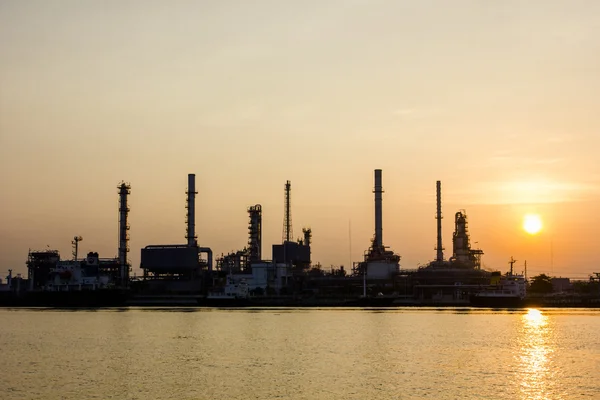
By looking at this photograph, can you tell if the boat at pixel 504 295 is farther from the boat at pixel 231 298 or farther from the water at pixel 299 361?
the water at pixel 299 361

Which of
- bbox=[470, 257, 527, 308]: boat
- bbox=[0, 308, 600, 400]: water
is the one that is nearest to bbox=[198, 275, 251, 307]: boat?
bbox=[470, 257, 527, 308]: boat

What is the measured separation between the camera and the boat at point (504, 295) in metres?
196

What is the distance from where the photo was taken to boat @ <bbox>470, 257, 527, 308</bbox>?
641 feet

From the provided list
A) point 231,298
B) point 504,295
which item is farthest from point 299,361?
point 504,295

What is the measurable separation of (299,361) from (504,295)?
133m

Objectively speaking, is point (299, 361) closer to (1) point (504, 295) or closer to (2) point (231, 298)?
(2) point (231, 298)

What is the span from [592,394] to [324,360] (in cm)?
2481

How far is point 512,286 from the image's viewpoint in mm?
197500

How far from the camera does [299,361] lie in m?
71.5

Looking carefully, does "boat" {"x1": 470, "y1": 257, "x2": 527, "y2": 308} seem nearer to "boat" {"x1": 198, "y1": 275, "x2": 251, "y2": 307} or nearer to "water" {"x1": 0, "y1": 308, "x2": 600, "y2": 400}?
"boat" {"x1": 198, "y1": 275, "x2": 251, "y2": 307}

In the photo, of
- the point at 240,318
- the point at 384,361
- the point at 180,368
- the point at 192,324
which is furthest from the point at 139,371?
the point at 240,318

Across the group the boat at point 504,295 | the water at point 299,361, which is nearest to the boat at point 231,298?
the boat at point 504,295

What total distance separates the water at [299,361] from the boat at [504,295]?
77.0 meters

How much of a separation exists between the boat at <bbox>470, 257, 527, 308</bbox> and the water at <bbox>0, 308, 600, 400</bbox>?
77.0 meters
